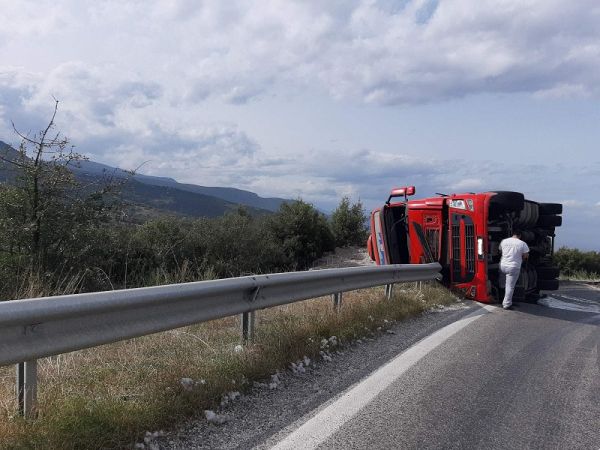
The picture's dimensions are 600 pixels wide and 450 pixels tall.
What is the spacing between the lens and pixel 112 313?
4.02 m

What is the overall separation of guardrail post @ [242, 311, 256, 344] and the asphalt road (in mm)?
1301

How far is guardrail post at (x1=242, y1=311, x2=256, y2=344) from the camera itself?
227 inches

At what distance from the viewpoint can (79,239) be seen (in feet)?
32.5

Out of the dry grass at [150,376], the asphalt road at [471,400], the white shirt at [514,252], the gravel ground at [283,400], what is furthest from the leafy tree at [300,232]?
the gravel ground at [283,400]

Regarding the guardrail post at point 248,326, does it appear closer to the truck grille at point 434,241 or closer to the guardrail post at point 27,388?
the guardrail post at point 27,388

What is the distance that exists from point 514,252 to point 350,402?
7065 millimetres

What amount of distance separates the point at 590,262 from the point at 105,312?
27.2 m

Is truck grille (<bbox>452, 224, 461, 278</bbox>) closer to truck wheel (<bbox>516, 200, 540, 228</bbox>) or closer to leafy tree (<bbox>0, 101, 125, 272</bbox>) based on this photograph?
truck wheel (<bbox>516, 200, 540, 228</bbox>)

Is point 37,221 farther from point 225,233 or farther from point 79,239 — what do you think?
point 225,233

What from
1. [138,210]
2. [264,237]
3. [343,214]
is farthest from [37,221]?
[343,214]

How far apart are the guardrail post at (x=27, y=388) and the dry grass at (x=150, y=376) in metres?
0.07

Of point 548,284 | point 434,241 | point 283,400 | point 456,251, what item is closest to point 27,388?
point 283,400

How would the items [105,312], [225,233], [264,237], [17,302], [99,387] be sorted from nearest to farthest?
[17,302]
[105,312]
[99,387]
[225,233]
[264,237]

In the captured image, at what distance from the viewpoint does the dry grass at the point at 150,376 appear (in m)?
3.44
